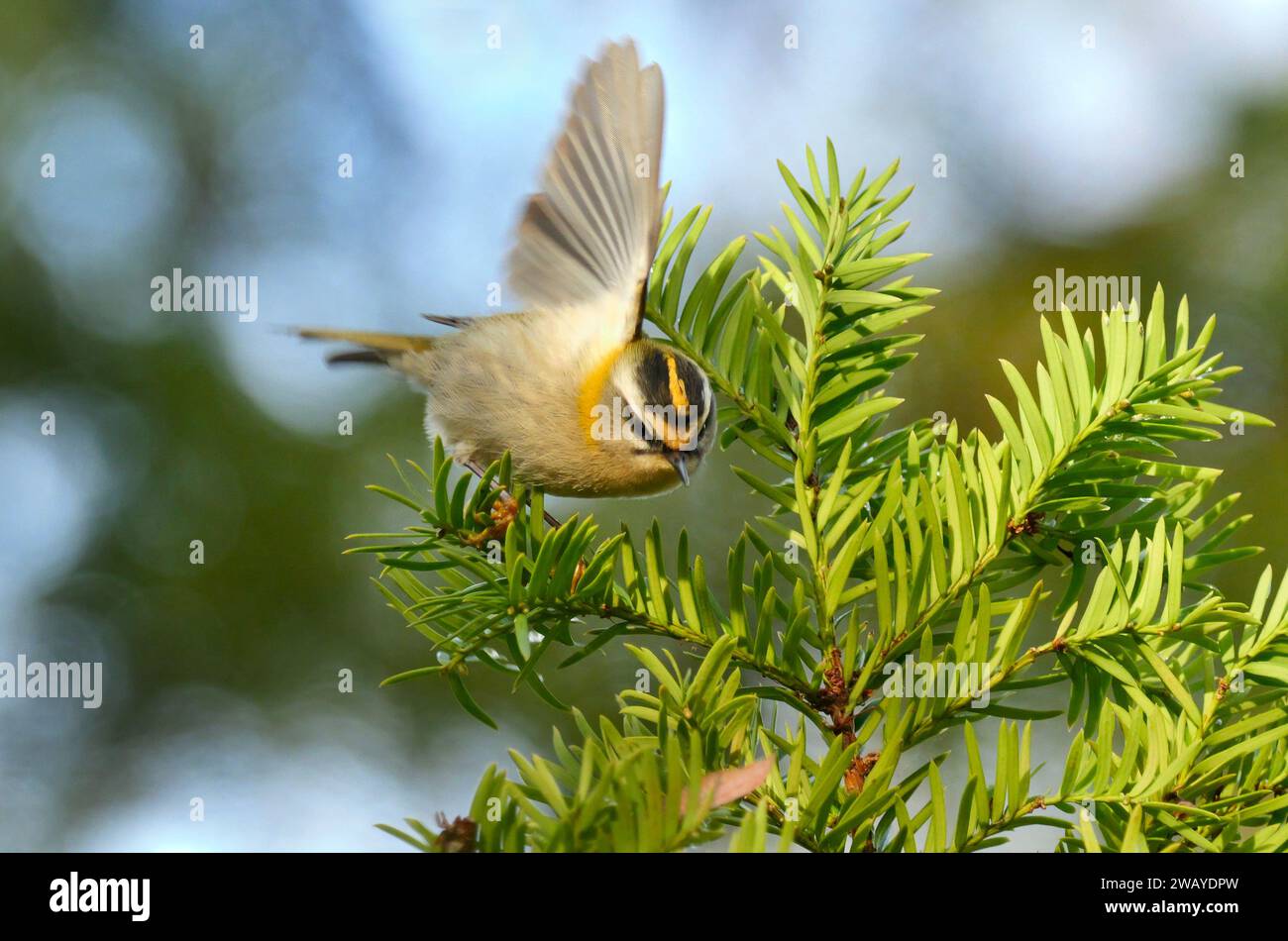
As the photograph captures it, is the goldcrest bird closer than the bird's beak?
Yes

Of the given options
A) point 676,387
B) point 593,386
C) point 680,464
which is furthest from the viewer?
point 593,386

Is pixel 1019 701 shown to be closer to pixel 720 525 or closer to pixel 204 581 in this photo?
pixel 720 525

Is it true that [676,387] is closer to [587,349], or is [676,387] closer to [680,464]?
[680,464]

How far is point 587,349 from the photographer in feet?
6.52

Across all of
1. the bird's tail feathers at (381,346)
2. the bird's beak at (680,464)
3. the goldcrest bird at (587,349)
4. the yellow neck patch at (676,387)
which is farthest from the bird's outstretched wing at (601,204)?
the bird's tail feathers at (381,346)

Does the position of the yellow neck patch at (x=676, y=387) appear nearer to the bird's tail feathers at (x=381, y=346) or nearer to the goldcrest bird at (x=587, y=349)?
the goldcrest bird at (x=587, y=349)

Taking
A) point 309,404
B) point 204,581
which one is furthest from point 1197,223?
point 204,581

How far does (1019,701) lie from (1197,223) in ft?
5.14

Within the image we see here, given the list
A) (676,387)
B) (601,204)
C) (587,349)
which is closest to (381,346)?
(587,349)

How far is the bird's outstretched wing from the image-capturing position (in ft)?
5.12

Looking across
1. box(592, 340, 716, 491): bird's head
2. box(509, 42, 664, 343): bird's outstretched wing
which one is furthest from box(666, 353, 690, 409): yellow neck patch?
box(509, 42, 664, 343): bird's outstretched wing

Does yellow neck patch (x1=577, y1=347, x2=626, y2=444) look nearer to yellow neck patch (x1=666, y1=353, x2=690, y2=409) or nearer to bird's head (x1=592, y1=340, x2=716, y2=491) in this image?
bird's head (x1=592, y1=340, x2=716, y2=491)

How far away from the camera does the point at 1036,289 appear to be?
2945mm

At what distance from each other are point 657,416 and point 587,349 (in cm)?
32
